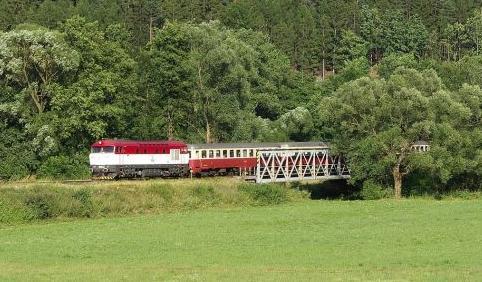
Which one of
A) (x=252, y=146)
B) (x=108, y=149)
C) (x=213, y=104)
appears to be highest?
(x=213, y=104)

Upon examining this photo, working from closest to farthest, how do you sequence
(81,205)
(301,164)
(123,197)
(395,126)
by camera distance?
(81,205)
(123,197)
(395,126)
(301,164)

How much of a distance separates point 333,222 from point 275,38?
105 meters

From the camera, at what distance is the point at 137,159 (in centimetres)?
6806

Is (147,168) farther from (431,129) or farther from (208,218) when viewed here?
(431,129)

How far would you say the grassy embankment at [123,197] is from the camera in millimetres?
53469

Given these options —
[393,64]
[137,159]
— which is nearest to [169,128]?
[137,159]

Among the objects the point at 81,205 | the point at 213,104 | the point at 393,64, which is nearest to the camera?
the point at 81,205

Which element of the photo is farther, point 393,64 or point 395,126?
point 393,64

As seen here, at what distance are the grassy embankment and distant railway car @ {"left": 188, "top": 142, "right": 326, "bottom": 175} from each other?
4045 millimetres

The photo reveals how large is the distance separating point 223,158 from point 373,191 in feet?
46.5

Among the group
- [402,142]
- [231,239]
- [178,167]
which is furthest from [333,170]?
[231,239]

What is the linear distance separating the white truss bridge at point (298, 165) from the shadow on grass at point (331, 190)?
106 centimetres

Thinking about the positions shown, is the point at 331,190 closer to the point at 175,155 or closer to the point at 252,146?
the point at 252,146

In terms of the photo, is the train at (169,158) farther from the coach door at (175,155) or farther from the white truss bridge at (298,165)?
the white truss bridge at (298,165)
